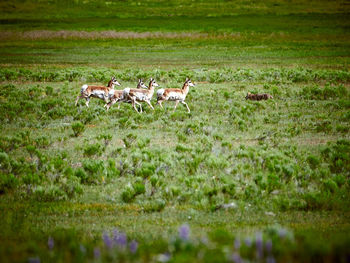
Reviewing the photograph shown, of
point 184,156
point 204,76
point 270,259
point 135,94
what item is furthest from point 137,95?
point 270,259

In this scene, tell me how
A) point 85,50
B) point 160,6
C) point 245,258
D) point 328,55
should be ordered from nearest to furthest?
1. point 245,258
2. point 328,55
3. point 85,50
4. point 160,6

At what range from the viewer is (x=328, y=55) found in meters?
52.3

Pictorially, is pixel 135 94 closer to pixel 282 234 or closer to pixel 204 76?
pixel 204 76

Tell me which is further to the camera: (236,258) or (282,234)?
(282,234)

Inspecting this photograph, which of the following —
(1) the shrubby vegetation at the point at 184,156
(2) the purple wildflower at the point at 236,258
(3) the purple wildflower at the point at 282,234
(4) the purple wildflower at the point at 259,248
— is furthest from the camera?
(1) the shrubby vegetation at the point at 184,156

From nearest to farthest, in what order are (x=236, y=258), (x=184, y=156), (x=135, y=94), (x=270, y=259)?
(x=236, y=258) → (x=270, y=259) → (x=184, y=156) → (x=135, y=94)

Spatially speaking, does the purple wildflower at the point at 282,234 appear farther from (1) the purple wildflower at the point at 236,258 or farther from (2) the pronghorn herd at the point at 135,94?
(2) the pronghorn herd at the point at 135,94

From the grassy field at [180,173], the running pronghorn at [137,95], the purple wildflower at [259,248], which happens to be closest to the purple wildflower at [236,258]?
the grassy field at [180,173]

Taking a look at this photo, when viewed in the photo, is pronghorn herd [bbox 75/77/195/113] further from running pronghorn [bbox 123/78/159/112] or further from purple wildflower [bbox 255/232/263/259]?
purple wildflower [bbox 255/232/263/259]

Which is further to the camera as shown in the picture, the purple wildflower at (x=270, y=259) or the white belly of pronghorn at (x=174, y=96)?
the white belly of pronghorn at (x=174, y=96)

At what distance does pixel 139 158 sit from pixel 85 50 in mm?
56119

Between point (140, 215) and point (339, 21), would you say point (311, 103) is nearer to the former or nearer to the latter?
point (140, 215)

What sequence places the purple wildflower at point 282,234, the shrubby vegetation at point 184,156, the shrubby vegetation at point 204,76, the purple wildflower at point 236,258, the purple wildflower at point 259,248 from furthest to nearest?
the shrubby vegetation at point 204,76, the shrubby vegetation at point 184,156, the purple wildflower at point 282,234, the purple wildflower at point 259,248, the purple wildflower at point 236,258

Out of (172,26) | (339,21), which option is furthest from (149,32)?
(339,21)
